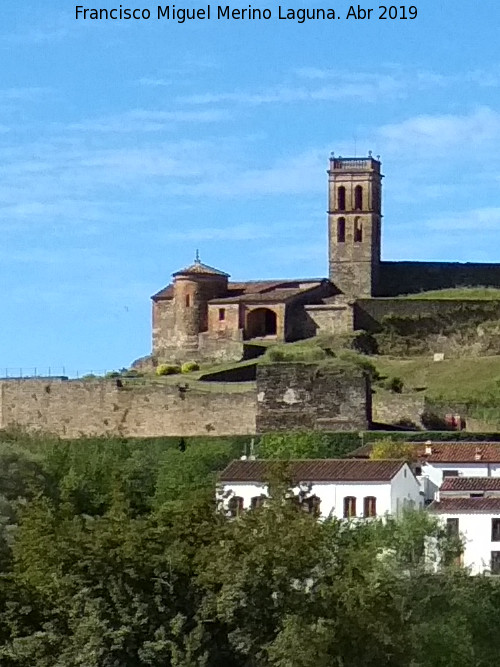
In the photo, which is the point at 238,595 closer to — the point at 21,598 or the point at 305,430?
the point at 21,598

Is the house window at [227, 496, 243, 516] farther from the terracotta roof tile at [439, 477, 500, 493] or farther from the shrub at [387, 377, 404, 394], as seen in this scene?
the shrub at [387, 377, 404, 394]

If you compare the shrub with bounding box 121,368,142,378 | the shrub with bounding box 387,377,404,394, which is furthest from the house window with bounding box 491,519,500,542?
the shrub with bounding box 121,368,142,378

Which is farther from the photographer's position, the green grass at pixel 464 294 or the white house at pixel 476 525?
the green grass at pixel 464 294

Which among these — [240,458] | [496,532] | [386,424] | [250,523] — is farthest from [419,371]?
[250,523]

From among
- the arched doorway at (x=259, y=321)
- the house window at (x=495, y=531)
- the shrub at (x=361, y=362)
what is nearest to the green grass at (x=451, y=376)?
the shrub at (x=361, y=362)

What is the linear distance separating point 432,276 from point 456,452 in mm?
25088

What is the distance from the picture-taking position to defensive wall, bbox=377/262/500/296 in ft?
281

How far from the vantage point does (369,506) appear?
56219mm

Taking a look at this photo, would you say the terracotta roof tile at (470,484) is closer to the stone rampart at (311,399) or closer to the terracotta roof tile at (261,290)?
the stone rampart at (311,399)

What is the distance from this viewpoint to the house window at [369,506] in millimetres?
55938

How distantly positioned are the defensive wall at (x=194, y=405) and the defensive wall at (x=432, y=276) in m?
13.8

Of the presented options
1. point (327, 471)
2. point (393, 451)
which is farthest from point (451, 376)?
point (327, 471)

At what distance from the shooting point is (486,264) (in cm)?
8738

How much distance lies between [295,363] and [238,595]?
1295 inches
